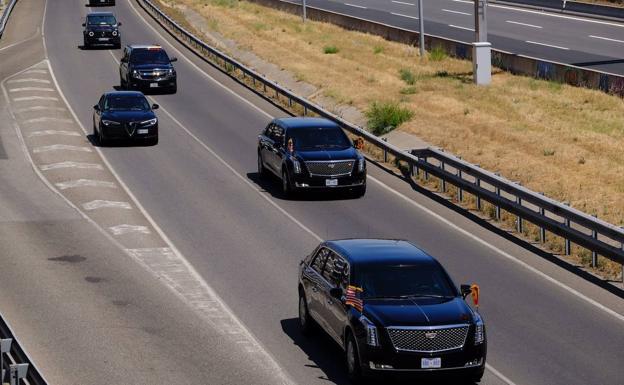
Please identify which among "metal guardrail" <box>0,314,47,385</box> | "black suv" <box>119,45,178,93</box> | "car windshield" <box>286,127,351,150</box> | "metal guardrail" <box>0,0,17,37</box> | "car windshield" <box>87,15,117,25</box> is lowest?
"metal guardrail" <box>0,0,17,37</box>

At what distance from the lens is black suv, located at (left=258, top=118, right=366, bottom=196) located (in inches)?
1133

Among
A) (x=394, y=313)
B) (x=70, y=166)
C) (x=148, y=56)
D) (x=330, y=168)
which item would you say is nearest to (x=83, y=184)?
(x=70, y=166)

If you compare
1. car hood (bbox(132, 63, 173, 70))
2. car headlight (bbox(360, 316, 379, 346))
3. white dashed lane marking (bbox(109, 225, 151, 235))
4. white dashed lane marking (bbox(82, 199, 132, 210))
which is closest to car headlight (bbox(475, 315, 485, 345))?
car headlight (bbox(360, 316, 379, 346))

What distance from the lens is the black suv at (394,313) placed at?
588 inches

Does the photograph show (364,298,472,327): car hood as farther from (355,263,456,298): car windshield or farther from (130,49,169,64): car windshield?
(130,49,169,64): car windshield

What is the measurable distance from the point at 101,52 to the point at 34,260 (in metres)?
38.7

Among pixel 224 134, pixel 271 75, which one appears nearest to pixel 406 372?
pixel 224 134

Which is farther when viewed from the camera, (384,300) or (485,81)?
(485,81)

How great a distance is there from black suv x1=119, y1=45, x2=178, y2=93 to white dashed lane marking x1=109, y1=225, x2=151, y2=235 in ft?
68.0

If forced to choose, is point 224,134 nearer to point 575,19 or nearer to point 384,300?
point 384,300

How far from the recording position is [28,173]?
107 feet

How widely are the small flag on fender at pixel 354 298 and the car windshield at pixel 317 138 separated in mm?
13640

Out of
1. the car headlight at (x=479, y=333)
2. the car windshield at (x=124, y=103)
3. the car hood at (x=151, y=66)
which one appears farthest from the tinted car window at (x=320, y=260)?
the car hood at (x=151, y=66)

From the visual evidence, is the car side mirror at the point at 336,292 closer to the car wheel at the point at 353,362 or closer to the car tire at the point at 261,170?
the car wheel at the point at 353,362
